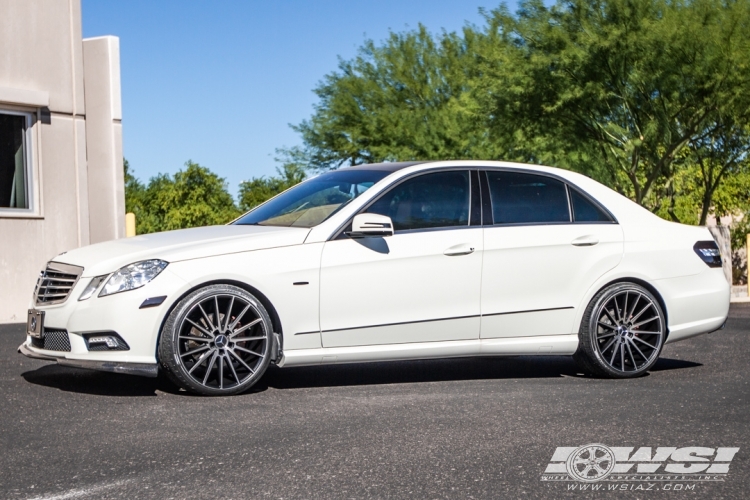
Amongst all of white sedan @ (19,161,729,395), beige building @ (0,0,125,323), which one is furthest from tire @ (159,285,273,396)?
beige building @ (0,0,125,323)

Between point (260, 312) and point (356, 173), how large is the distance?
5.40ft

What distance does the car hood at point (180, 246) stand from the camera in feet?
23.2

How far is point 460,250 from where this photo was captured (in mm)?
7859

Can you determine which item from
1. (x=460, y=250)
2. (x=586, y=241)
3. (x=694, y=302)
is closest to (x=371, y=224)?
(x=460, y=250)

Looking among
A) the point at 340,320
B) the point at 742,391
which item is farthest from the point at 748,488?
the point at 340,320

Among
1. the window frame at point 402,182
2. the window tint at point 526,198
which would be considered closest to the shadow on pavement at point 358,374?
the window frame at point 402,182

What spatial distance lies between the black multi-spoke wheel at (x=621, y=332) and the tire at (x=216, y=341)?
2533 mm

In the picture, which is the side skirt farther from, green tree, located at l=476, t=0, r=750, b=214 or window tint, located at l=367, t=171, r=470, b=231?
green tree, located at l=476, t=0, r=750, b=214

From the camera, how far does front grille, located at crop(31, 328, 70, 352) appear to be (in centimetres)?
712

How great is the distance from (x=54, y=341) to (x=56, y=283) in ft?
1.38

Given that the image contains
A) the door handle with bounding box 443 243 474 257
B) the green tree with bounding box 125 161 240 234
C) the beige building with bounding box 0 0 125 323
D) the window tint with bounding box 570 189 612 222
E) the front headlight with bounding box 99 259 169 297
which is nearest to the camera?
the front headlight with bounding box 99 259 169 297

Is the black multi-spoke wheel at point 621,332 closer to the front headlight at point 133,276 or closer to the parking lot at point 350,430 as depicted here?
the parking lot at point 350,430

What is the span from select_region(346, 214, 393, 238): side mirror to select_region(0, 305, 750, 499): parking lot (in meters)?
1.10

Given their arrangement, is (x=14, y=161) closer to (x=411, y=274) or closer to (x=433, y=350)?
(x=411, y=274)
